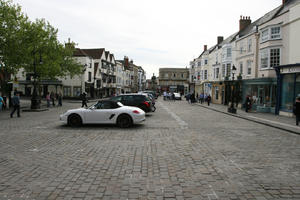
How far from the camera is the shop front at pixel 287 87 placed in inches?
774

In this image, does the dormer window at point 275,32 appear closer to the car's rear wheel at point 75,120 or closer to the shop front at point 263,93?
the shop front at point 263,93

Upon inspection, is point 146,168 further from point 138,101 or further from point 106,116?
point 138,101

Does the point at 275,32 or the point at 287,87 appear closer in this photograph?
the point at 287,87

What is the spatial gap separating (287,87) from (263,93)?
4379mm

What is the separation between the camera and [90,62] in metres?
48.9

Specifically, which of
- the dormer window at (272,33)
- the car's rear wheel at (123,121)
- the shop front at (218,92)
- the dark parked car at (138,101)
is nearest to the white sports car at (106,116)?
the car's rear wheel at (123,121)

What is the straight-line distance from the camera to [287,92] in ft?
68.7

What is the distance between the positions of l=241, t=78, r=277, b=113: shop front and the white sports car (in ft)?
55.4

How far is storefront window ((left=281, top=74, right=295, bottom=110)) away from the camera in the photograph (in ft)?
66.6

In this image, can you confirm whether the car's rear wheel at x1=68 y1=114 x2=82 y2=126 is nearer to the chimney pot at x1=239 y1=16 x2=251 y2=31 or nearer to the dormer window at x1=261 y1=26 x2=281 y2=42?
the dormer window at x1=261 y1=26 x2=281 y2=42

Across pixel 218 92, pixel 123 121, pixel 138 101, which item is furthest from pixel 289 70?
pixel 218 92

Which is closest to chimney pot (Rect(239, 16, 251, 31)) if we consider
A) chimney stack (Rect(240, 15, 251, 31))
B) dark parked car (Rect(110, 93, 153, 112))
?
chimney stack (Rect(240, 15, 251, 31))

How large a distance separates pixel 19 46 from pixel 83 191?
20.5 meters

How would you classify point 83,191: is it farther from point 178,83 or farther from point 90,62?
point 178,83
